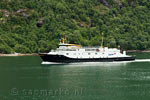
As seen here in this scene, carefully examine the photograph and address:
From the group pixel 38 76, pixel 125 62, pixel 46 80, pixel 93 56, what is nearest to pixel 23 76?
pixel 38 76

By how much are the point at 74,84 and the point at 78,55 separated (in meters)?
39.5

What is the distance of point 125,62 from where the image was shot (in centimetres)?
11062

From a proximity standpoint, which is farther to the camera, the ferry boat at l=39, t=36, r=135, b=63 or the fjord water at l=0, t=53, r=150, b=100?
the ferry boat at l=39, t=36, r=135, b=63

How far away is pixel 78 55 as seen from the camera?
10556 centimetres

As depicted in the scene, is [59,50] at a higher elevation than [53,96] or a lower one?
higher

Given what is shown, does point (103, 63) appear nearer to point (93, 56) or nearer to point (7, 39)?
point (93, 56)

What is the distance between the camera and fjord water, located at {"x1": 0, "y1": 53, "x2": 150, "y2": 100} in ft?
184

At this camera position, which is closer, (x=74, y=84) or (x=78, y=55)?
(x=74, y=84)

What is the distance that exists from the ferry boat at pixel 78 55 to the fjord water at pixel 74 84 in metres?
14.9

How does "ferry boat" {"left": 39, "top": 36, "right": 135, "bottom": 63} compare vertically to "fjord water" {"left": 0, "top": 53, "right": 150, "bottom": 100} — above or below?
above

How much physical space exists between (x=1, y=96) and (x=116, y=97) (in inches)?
679

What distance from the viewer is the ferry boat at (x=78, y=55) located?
337 ft

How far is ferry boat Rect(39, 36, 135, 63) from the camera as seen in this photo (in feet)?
337

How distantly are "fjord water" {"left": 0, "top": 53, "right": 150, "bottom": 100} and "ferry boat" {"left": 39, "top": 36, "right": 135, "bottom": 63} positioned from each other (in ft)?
48.9
